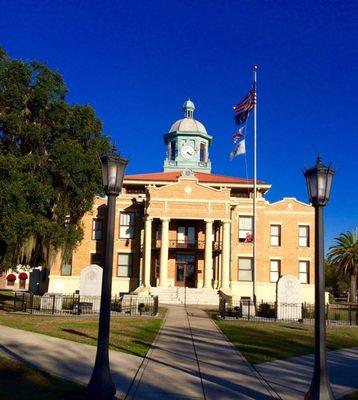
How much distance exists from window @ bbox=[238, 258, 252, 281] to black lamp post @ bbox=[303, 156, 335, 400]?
3569cm

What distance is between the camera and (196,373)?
10.7 metres

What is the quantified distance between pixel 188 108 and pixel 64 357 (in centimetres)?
4958

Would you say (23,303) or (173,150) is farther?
(173,150)

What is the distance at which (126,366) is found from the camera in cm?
1101

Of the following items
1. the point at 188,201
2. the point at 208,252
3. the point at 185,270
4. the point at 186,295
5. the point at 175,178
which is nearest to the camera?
the point at 186,295

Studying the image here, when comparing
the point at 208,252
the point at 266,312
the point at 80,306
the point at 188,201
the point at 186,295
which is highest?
the point at 188,201

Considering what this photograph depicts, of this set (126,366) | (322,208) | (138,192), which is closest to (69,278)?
(138,192)

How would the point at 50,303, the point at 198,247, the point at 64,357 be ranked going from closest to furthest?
the point at 64,357, the point at 50,303, the point at 198,247

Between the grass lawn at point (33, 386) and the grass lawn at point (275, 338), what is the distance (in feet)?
17.6

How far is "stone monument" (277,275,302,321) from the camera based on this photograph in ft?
84.6

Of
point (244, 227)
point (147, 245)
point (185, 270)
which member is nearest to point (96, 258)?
point (147, 245)

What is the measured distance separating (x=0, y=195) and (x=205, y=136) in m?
37.7

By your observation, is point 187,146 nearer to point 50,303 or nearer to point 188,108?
point 188,108

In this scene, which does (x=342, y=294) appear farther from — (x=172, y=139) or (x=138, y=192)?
(x=138, y=192)
